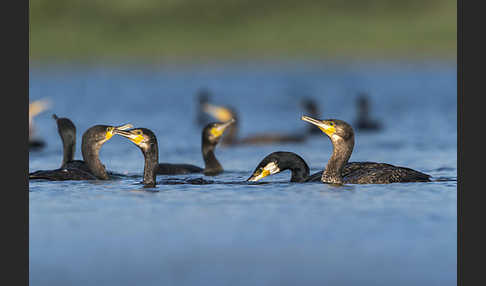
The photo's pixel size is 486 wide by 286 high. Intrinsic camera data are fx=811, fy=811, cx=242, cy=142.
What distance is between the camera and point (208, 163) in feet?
45.2

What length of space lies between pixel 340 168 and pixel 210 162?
3.25 metres

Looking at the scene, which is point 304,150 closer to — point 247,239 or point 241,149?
point 241,149

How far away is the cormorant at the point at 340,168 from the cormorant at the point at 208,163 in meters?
2.13

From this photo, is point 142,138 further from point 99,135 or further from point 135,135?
point 99,135

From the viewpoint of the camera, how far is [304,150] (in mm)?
18125

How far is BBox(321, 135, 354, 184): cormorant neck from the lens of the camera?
1109cm

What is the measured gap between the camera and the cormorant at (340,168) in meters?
11.0

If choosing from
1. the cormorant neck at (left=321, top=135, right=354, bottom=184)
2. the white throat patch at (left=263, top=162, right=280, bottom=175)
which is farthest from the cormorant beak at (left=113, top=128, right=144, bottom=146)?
the cormorant neck at (left=321, top=135, right=354, bottom=184)

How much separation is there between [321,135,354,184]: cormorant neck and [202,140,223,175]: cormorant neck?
9.45ft

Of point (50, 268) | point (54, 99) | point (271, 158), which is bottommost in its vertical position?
point (50, 268)

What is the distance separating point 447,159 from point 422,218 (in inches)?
273

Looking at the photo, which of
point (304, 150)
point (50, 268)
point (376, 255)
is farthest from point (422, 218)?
point (304, 150)

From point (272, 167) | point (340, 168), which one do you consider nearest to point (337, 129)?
point (340, 168)

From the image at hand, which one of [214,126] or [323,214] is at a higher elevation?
[214,126]
